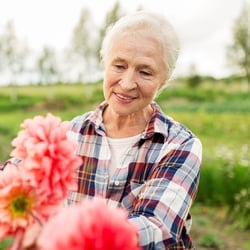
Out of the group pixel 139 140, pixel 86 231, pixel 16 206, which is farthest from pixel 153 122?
pixel 86 231

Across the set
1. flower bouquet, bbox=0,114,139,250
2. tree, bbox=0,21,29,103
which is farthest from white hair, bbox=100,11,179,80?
tree, bbox=0,21,29,103

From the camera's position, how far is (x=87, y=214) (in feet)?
2.30

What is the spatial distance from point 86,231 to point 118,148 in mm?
1358

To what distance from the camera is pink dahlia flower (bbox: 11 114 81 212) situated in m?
0.90

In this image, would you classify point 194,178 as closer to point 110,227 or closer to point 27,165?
point 27,165

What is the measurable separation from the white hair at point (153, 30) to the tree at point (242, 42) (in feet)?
129

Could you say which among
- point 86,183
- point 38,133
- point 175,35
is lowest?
point 86,183

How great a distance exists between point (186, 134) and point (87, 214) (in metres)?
1.30

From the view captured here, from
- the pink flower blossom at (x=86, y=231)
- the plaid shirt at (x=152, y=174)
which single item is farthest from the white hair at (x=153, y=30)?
the pink flower blossom at (x=86, y=231)

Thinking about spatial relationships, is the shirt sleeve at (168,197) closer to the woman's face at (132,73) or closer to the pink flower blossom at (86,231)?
the woman's face at (132,73)

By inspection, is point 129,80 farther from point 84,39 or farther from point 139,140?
point 84,39

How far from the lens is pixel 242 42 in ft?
132

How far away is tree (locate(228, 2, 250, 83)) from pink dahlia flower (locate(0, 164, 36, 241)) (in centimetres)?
4044

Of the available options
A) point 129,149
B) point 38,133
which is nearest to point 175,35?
point 129,149
